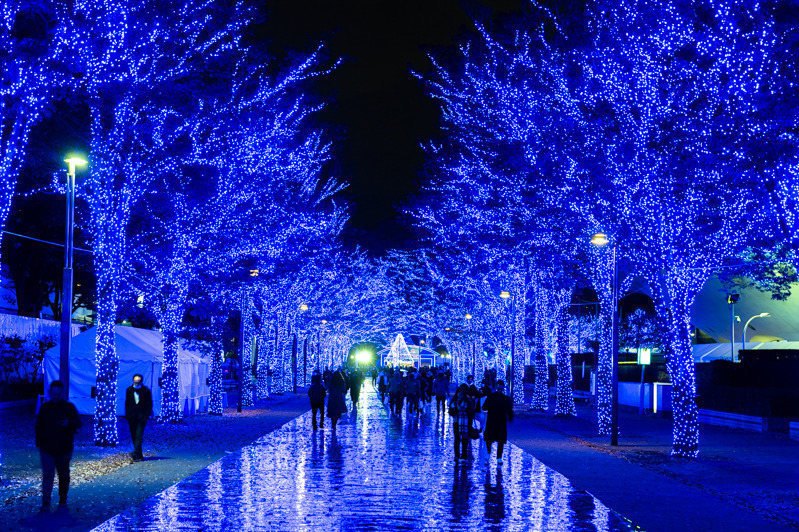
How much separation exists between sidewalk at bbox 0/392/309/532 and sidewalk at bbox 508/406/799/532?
6857 mm

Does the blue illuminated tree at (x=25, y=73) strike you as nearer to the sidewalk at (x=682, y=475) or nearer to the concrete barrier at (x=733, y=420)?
the sidewalk at (x=682, y=475)

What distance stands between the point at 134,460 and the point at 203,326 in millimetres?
18519

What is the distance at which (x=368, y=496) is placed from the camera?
14.2 meters

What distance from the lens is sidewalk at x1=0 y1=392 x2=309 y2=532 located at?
12.4 m

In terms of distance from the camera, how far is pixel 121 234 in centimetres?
2333

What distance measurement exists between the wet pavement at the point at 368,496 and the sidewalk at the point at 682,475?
597 millimetres

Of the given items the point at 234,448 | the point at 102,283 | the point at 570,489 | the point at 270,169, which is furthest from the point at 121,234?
the point at 570,489

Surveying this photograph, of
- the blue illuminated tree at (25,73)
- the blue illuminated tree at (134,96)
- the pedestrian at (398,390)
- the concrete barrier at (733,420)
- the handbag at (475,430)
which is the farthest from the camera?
the pedestrian at (398,390)

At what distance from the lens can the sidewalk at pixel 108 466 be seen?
12383mm

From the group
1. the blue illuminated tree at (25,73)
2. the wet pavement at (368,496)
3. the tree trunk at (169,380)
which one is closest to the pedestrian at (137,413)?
the wet pavement at (368,496)

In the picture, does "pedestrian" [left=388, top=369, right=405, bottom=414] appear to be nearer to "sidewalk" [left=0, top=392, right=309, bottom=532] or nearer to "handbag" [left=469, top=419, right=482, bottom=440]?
"sidewalk" [left=0, top=392, right=309, bottom=532]

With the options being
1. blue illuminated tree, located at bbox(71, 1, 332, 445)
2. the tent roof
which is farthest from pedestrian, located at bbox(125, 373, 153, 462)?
the tent roof

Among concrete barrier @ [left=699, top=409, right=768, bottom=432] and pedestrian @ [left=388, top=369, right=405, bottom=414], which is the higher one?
pedestrian @ [left=388, top=369, right=405, bottom=414]

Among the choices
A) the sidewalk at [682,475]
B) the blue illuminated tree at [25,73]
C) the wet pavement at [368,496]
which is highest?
the blue illuminated tree at [25,73]
